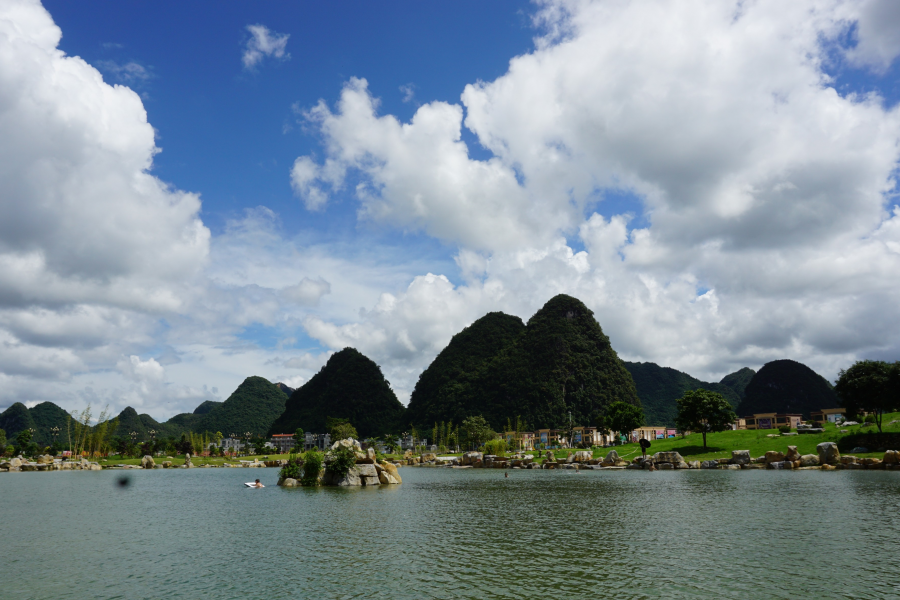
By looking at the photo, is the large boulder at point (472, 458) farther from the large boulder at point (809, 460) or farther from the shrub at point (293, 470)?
the large boulder at point (809, 460)

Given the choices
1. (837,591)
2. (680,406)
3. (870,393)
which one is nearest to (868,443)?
(870,393)

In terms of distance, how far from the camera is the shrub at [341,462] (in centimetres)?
6241

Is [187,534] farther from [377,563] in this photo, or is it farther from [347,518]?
[377,563]

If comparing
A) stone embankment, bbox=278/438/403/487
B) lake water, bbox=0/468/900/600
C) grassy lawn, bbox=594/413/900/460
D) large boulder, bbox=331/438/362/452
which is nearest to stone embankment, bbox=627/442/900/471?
grassy lawn, bbox=594/413/900/460

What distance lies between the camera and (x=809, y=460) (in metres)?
73.1

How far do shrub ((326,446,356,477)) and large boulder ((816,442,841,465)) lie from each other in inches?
2453

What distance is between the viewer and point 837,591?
16.8 m

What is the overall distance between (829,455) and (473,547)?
68.5 meters

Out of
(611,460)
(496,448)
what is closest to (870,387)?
(611,460)

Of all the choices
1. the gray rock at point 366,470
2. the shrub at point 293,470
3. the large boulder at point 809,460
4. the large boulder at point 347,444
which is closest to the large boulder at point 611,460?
the large boulder at point 809,460

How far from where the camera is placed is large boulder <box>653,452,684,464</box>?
88.6 m

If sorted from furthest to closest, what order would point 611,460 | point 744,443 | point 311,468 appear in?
point 611,460 < point 744,443 < point 311,468

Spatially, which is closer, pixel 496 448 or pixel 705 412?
pixel 705 412

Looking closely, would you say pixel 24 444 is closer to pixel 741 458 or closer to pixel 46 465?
pixel 46 465
